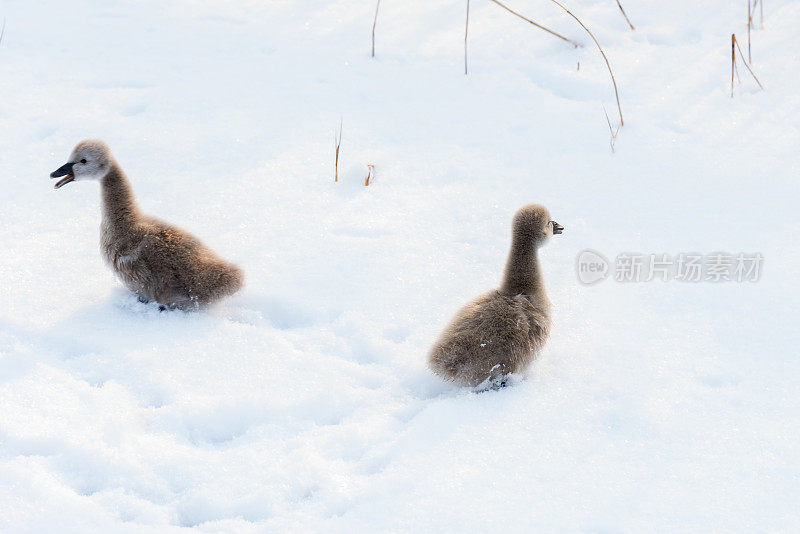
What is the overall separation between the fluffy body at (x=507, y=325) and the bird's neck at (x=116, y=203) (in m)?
2.19

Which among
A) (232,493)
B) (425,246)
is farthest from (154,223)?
(232,493)

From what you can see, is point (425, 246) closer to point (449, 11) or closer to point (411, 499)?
point (411, 499)

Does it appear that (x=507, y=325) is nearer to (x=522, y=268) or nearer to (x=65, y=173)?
(x=522, y=268)

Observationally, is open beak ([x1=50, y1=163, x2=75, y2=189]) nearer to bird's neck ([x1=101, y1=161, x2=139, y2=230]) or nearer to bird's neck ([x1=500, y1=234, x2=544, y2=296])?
bird's neck ([x1=101, y1=161, x2=139, y2=230])

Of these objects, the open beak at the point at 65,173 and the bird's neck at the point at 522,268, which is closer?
the bird's neck at the point at 522,268

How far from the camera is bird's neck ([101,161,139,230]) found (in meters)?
4.66

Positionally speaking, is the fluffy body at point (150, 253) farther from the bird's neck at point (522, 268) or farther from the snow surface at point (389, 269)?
the bird's neck at point (522, 268)

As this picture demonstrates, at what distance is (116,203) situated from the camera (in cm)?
468

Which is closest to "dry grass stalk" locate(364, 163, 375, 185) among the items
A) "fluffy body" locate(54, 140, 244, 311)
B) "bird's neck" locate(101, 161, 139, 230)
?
"fluffy body" locate(54, 140, 244, 311)

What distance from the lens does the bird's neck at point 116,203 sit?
4.66m

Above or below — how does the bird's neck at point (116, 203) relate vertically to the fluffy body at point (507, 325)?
above

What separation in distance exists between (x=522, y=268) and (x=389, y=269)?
3.47 ft

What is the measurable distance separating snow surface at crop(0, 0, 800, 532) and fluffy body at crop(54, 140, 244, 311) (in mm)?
165

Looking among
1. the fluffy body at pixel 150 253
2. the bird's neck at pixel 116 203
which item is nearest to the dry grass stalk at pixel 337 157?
the fluffy body at pixel 150 253
